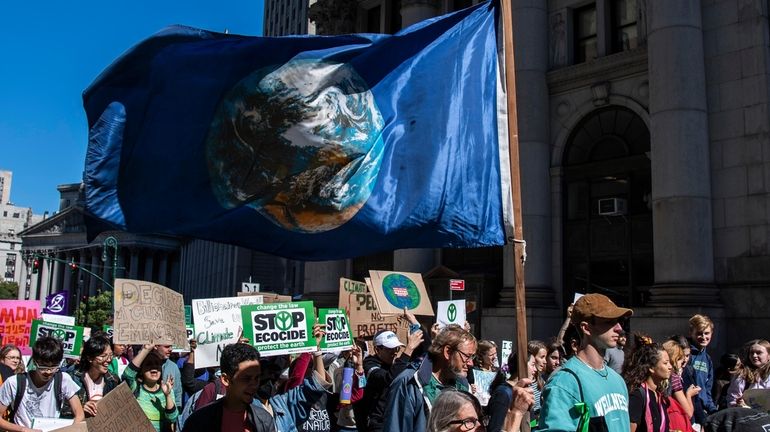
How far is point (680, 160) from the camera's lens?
18453mm

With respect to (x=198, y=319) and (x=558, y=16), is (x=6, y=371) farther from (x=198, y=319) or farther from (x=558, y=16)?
(x=558, y=16)

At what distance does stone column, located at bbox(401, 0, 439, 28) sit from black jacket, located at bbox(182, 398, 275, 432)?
2281 cm

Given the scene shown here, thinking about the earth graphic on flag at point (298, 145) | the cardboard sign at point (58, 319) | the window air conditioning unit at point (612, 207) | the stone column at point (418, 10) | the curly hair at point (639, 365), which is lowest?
the cardboard sign at point (58, 319)

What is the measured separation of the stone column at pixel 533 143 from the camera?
2216 cm

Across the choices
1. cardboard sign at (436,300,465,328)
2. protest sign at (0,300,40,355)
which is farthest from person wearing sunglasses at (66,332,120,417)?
protest sign at (0,300,40,355)

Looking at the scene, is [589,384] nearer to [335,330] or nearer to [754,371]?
[754,371]

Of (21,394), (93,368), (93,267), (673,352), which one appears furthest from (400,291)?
(93,267)

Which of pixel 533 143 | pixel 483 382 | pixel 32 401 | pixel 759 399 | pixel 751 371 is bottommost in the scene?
pixel 483 382

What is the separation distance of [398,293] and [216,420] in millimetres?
5922

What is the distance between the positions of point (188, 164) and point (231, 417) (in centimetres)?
372

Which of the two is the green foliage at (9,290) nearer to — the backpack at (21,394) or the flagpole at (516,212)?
the backpack at (21,394)

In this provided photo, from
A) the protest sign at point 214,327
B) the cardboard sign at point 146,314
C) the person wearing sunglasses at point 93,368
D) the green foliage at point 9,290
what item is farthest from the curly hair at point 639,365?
the green foliage at point 9,290

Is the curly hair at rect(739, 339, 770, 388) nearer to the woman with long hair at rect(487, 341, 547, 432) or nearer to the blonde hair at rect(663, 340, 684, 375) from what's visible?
the woman with long hair at rect(487, 341, 547, 432)

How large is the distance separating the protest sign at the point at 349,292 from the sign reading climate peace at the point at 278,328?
66.4 inches
